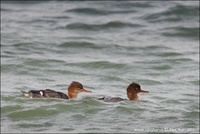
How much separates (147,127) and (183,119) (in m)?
0.73

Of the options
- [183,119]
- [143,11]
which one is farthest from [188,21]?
[183,119]

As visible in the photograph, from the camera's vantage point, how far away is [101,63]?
15969 millimetres

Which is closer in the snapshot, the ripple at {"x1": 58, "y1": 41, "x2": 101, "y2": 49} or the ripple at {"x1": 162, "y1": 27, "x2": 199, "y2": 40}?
the ripple at {"x1": 58, "y1": 41, "x2": 101, "y2": 49}

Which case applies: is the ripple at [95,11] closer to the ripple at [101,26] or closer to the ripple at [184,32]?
the ripple at [101,26]

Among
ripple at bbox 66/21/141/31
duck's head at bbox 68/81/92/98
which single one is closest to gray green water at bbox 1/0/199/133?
ripple at bbox 66/21/141/31

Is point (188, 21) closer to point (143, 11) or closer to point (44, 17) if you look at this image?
point (143, 11)

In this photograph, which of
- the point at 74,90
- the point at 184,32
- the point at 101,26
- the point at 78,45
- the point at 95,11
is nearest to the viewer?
the point at 74,90

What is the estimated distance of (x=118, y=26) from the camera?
19.7m

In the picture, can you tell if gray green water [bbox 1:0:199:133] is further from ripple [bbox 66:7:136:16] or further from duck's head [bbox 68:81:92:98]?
duck's head [bbox 68:81:92:98]

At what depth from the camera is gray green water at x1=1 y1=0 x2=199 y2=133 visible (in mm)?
11719

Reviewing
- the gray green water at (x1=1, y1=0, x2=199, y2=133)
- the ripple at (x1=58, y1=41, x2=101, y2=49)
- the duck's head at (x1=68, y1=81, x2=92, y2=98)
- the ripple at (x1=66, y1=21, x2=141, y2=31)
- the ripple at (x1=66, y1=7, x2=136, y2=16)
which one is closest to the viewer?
the gray green water at (x1=1, y1=0, x2=199, y2=133)

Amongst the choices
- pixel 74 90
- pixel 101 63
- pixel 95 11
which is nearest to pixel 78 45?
pixel 101 63

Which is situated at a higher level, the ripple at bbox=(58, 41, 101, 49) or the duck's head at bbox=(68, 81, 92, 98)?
the ripple at bbox=(58, 41, 101, 49)

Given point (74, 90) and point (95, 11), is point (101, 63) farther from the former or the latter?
point (95, 11)
